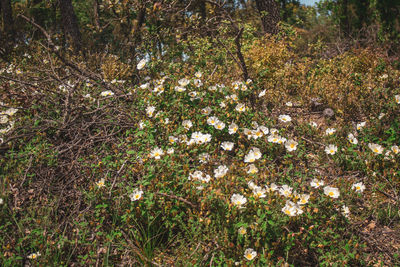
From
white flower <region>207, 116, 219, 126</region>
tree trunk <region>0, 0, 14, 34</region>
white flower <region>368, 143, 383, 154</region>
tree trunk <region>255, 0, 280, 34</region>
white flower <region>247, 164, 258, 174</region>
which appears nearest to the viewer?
white flower <region>247, 164, 258, 174</region>

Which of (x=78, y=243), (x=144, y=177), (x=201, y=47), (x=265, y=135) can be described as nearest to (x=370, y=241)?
(x=265, y=135)

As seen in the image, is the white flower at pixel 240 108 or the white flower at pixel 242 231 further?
the white flower at pixel 240 108

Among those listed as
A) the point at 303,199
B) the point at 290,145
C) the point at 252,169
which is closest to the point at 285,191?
the point at 303,199

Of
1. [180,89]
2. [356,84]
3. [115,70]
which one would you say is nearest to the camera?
[180,89]

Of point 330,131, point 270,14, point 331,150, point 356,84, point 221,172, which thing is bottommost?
point 221,172

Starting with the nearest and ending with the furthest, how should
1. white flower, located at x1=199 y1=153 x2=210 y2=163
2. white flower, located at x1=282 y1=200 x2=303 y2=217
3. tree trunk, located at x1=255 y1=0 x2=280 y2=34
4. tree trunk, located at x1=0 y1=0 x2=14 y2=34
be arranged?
white flower, located at x1=282 y1=200 x2=303 y2=217 < white flower, located at x1=199 y1=153 x2=210 y2=163 < tree trunk, located at x1=255 y1=0 x2=280 y2=34 < tree trunk, located at x1=0 y1=0 x2=14 y2=34

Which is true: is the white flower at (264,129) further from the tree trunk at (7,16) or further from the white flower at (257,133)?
the tree trunk at (7,16)

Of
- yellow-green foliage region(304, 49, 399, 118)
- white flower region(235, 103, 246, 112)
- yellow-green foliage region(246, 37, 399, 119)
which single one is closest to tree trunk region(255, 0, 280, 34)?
yellow-green foliage region(246, 37, 399, 119)

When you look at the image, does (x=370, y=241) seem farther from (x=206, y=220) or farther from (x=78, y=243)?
(x=78, y=243)

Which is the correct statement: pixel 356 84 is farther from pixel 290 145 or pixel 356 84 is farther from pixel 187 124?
pixel 187 124

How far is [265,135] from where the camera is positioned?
293 cm

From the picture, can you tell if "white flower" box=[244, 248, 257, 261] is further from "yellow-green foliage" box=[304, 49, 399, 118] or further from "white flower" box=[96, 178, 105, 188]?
"yellow-green foliage" box=[304, 49, 399, 118]

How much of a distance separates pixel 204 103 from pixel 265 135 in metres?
0.79

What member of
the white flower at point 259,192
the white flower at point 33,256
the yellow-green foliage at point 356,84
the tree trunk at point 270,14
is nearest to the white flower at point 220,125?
the white flower at point 259,192
